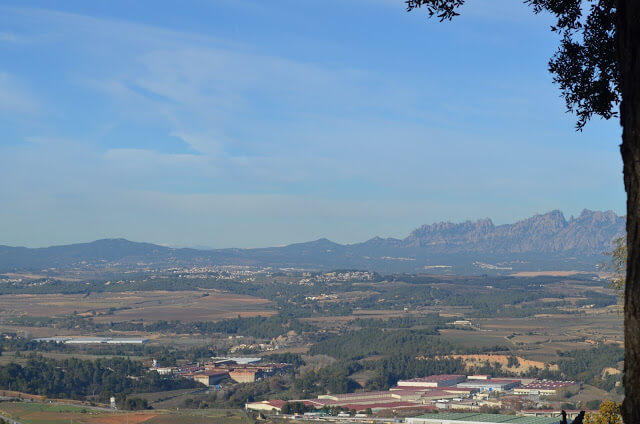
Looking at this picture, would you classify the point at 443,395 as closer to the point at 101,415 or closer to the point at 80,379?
the point at 101,415

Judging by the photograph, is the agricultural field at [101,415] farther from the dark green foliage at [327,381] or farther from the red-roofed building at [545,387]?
the red-roofed building at [545,387]

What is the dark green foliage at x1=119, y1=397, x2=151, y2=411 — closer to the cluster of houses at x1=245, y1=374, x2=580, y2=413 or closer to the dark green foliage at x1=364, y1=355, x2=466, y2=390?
the cluster of houses at x1=245, y1=374, x2=580, y2=413

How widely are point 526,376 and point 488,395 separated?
1813 cm

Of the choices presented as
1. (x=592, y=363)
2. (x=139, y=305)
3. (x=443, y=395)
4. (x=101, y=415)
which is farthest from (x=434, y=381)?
(x=139, y=305)

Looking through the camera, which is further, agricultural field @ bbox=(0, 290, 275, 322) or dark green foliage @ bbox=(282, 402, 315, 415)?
agricultural field @ bbox=(0, 290, 275, 322)

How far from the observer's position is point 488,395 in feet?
217

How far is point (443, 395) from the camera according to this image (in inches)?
2665

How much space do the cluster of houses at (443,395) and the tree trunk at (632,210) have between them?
52007 millimetres

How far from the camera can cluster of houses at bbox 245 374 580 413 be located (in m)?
61.8

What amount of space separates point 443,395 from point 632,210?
209 feet

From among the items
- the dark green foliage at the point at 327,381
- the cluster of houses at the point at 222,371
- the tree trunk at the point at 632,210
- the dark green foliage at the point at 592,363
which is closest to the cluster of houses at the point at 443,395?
the dark green foliage at the point at 592,363

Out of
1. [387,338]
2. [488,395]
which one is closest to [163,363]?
[387,338]

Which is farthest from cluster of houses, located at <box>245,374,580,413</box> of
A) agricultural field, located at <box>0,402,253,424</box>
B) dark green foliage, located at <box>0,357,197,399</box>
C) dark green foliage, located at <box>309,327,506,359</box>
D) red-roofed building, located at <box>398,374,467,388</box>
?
dark green foliage, located at <box>309,327,506,359</box>

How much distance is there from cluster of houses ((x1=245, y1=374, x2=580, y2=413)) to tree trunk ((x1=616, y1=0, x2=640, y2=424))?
52.0m
